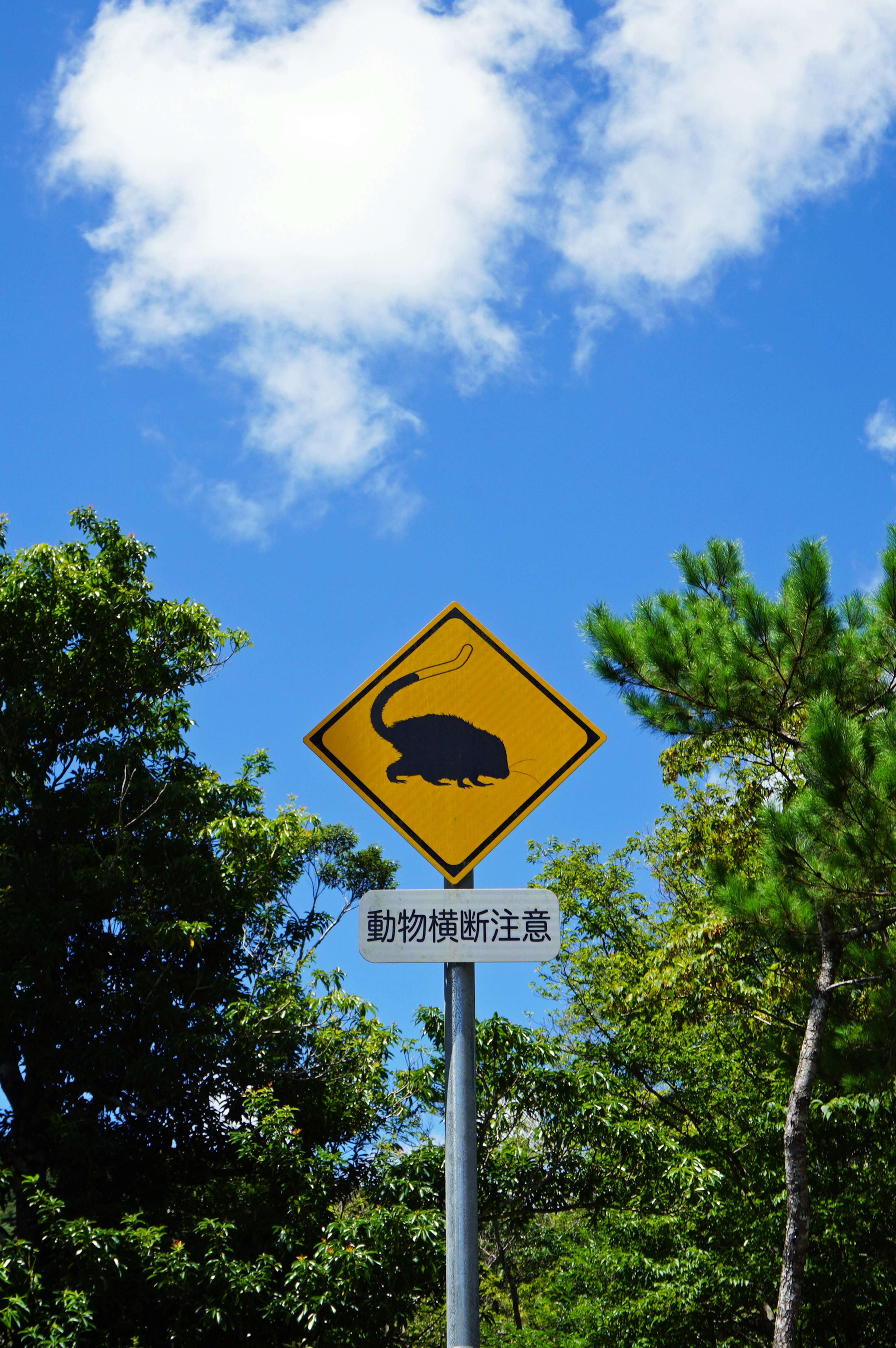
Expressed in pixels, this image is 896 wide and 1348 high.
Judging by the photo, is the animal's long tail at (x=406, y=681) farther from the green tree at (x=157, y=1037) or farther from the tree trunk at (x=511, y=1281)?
the tree trunk at (x=511, y=1281)

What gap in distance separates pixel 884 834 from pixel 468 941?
729cm

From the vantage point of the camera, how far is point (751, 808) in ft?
42.9

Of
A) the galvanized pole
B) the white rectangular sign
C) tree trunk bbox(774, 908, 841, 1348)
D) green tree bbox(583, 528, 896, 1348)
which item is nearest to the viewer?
the galvanized pole

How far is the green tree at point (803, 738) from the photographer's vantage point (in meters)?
8.88

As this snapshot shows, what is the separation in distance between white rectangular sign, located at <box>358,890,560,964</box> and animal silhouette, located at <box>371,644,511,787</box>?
0.31 meters

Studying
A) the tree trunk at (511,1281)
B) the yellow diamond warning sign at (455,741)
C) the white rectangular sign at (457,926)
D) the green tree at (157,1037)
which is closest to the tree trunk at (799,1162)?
the green tree at (157,1037)

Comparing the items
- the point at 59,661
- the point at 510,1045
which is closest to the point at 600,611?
the point at 510,1045

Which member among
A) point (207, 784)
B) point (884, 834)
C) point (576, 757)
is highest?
point (207, 784)

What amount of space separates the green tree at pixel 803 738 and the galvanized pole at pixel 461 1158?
6787mm

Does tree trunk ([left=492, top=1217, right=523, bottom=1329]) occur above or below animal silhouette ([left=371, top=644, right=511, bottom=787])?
below

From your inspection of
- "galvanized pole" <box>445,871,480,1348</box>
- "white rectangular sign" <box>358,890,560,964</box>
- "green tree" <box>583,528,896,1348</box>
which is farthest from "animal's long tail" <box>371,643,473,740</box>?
"green tree" <box>583,528,896,1348</box>

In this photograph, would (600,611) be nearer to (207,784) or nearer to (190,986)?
(207,784)

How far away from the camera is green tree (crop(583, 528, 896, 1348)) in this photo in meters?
8.88

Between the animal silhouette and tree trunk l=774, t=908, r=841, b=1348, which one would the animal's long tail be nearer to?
the animal silhouette
